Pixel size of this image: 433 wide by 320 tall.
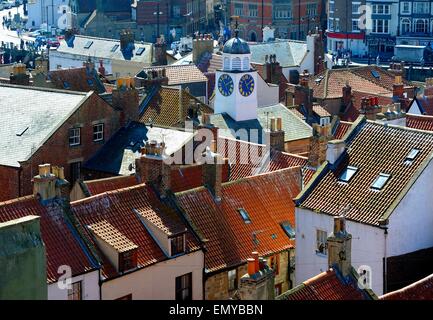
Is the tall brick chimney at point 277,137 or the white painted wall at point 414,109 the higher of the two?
the tall brick chimney at point 277,137

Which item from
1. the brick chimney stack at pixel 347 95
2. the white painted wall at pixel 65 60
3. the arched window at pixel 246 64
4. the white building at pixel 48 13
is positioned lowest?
the white building at pixel 48 13

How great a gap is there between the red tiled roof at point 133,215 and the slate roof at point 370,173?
203 inches

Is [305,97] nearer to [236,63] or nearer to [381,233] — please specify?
[236,63]

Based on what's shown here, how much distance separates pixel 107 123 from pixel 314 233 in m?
17.3

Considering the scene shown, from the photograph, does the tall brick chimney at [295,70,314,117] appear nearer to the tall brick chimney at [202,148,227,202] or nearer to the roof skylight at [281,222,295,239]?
the roof skylight at [281,222,295,239]

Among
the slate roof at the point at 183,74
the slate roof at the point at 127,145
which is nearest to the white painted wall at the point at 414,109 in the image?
the slate roof at the point at 127,145

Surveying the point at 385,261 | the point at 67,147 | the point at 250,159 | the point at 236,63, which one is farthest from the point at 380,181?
the point at 236,63

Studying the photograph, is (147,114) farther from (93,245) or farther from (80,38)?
(80,38)

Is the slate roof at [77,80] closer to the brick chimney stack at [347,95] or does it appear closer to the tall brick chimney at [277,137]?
the brick chimney stack at [347,95]

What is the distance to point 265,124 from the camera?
68250 mm

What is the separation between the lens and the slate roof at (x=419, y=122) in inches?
2297

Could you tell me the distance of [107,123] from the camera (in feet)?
189

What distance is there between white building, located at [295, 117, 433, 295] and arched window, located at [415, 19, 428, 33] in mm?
100947

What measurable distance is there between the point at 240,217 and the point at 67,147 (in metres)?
12.1
